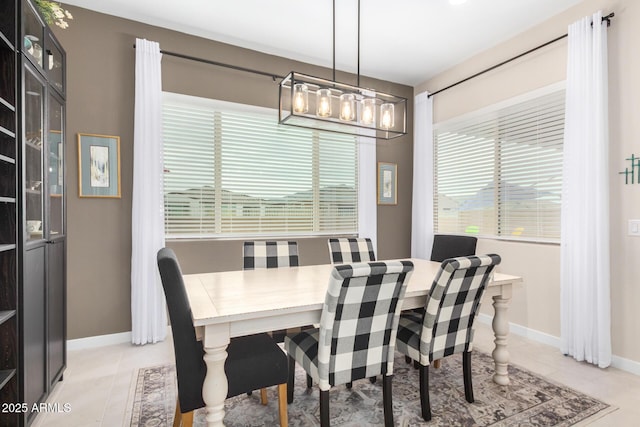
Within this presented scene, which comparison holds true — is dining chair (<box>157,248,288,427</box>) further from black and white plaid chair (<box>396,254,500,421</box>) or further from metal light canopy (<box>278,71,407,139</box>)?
metal light canopy (<box>278,71,407,139</box>)

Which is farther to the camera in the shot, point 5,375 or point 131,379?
point 131,379

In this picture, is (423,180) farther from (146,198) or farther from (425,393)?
(146,198)

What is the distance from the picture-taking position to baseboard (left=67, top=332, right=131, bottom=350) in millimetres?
3004

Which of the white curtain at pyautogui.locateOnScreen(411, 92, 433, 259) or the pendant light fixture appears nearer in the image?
the pendant light fixture

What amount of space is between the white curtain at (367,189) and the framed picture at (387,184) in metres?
0.21

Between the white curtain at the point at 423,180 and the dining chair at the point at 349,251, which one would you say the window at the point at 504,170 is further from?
the dining chair at the point at 349,251

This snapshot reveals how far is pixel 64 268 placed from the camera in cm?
248

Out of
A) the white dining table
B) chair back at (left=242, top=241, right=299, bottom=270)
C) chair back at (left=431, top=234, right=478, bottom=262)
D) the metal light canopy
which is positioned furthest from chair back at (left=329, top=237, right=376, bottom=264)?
the metal light canopy

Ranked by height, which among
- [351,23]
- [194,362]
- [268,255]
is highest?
[351,23]

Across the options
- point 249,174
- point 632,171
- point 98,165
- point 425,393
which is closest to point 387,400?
point 425,393

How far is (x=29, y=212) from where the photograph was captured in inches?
74.8

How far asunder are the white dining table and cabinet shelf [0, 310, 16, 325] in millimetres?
797

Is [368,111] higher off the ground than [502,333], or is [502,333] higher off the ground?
[368,111]

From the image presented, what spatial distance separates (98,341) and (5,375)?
1.56 meters
